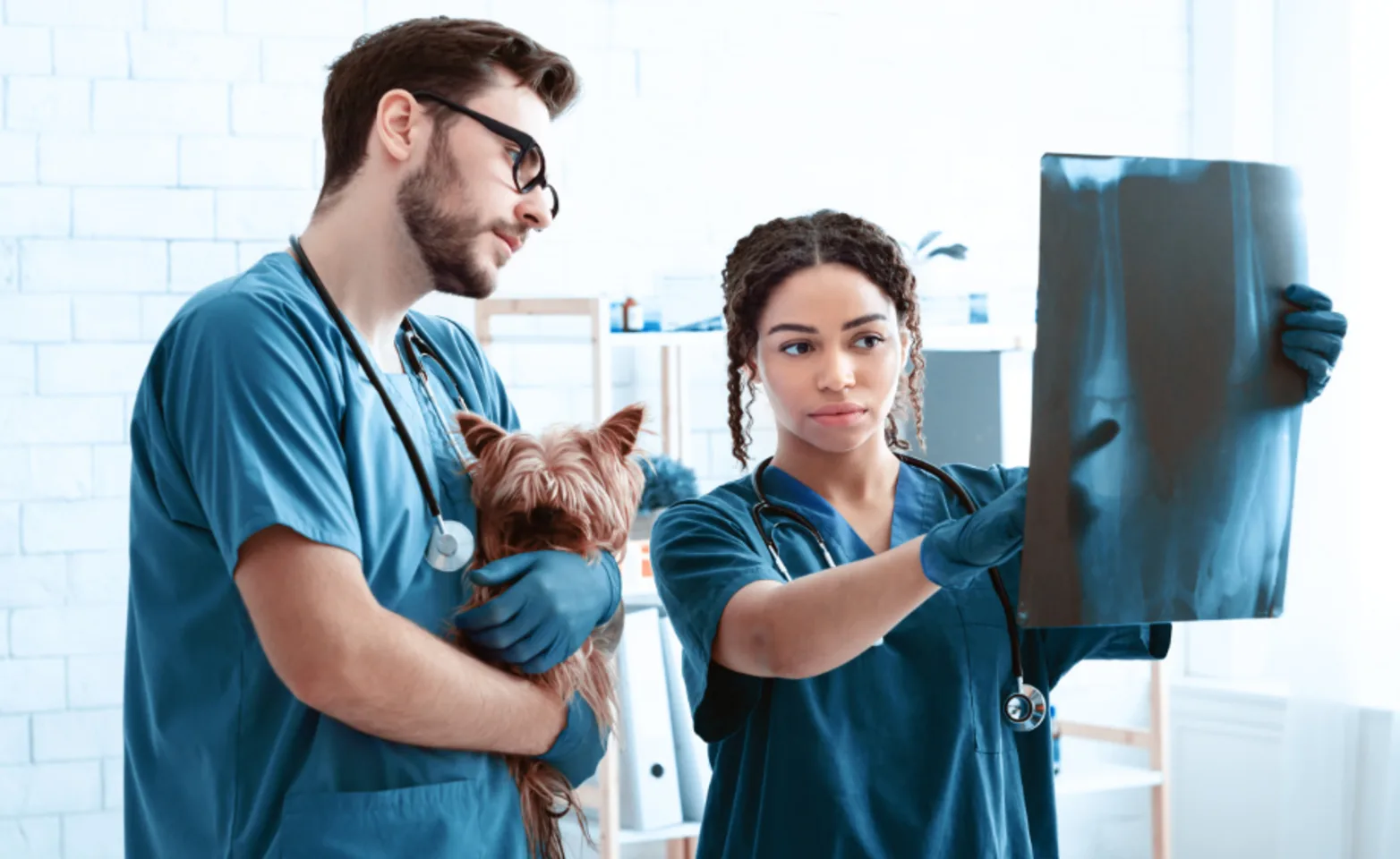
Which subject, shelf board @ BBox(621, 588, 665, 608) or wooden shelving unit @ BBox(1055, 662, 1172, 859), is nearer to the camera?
shelf board @ BBox(621, 588, 665, 608)

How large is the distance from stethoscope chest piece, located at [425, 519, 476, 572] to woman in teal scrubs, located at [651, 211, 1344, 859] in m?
0.22

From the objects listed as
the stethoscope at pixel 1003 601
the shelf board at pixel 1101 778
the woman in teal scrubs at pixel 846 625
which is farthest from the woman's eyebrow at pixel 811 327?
the shelf board at pixel 1101 778

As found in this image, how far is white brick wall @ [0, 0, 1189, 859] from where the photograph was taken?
282 cm

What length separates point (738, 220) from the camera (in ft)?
10.9

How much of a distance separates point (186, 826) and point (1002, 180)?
2887 millimetres

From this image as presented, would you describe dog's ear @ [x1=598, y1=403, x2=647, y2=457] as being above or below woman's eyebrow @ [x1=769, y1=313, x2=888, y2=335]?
below

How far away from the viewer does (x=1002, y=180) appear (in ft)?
11.8

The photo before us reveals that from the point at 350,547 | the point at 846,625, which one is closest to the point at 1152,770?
the point at 846,625

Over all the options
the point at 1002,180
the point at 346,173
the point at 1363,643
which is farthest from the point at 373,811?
the point at 1002,180

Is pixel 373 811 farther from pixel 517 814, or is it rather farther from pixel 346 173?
pixel 346 173

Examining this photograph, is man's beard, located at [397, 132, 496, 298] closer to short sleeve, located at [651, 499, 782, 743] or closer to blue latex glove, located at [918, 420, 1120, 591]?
short sleeve, located at [651, 499, 782, 743]

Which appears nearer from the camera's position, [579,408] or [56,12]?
[56,12]

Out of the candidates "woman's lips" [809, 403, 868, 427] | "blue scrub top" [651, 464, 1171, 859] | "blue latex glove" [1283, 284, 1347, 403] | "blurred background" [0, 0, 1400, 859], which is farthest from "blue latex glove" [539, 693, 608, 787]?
"blurred background" [0, 0, 1400, 859]

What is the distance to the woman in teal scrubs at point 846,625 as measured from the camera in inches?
48.2
